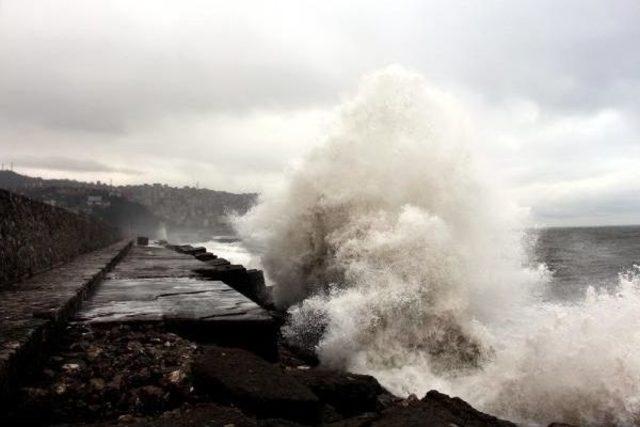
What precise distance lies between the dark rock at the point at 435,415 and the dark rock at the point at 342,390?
0.37 meters

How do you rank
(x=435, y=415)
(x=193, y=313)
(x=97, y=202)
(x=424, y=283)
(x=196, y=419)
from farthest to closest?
(x=97, y=202), (x=424, y=283), (x=193, y=313), (x=435, y=415), (x=196, y=419)

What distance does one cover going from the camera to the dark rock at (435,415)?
7.57 feet

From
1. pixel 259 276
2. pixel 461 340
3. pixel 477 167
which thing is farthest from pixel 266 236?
pixel 461 340

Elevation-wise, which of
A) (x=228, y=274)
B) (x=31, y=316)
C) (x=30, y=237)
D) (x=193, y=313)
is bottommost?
(x=228, y=274)

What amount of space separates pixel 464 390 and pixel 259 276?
3876 millimetres

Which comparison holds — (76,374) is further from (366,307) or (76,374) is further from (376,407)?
(366,307)

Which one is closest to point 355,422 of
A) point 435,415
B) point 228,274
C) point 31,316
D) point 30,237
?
point 435,415

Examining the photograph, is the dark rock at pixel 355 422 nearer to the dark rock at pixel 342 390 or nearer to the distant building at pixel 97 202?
the dark rock at pixel 342 390

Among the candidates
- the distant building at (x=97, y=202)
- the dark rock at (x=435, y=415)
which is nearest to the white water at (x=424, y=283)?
the dark rock at (x=435, y=415)

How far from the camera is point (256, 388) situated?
2.30 metres

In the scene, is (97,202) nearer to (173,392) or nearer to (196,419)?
(173,392)

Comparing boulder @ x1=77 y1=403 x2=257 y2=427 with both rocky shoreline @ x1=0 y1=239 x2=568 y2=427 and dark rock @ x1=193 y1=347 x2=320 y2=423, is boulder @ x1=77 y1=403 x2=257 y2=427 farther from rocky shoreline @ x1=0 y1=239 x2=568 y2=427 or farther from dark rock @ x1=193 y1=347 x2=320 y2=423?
dark rock @ x1=193 y1=347 x2=320 y2=423

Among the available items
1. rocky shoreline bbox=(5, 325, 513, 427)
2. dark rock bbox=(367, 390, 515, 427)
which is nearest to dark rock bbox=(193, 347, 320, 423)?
rocky shoreline bbox=(5, 325, 513, 427)

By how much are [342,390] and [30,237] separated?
334 cm
